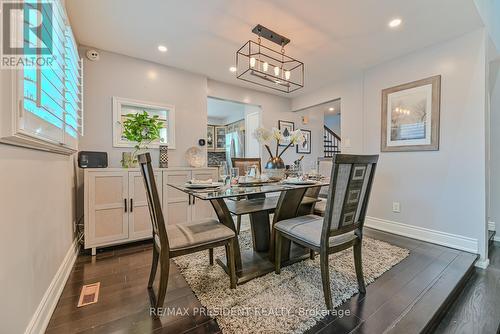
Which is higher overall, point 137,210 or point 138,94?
point 138,94

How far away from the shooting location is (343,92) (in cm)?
377

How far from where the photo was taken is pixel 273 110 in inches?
183

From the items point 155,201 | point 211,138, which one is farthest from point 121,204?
point 211,138

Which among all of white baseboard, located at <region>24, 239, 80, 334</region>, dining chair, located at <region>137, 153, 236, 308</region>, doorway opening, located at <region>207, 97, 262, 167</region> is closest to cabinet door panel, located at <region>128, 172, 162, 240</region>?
white baseboard, located at <region>24, 239, 80, 334</region>

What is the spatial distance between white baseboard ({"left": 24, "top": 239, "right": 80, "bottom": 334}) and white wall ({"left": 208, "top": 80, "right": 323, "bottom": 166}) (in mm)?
2981

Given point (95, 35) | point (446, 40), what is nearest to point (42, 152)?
point (95, 35)

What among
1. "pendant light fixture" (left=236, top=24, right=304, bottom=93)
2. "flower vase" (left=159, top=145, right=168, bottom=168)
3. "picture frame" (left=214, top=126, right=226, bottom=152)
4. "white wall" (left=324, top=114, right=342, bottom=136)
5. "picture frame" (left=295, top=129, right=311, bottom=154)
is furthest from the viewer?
"white wall" (left=324, top=114, right=342, bottom=136)

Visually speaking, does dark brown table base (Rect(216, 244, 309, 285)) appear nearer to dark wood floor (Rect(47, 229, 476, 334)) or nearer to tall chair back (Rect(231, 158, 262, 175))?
dark wood floor (Rect(47, 229, 476, 334))

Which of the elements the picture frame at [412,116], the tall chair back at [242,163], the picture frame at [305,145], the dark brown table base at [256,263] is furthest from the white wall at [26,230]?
the picture frame at [305,145]

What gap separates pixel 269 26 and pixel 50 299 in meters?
2.93

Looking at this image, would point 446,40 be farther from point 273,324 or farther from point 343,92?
point 273,324

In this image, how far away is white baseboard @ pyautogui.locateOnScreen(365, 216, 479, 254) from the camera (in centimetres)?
238

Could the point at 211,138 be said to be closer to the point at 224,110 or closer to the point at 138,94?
the point at 224,110

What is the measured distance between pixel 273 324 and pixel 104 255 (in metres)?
2.04
